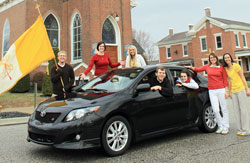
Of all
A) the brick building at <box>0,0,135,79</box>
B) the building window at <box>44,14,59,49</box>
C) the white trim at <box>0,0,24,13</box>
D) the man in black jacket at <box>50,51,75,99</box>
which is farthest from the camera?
the white trim at <box>0,0,24,13</box>

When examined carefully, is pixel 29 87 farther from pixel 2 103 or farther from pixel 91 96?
pixel 91 96

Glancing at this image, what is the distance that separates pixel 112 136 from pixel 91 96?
84 centimetres

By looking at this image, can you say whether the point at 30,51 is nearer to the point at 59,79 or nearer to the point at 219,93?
the point at 59,79

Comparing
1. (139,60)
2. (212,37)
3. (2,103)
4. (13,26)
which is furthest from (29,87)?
(212,37)

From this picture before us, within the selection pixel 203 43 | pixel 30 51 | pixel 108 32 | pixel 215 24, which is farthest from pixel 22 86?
pixel 215 24

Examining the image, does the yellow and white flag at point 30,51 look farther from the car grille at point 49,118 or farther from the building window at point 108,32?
the building window at point 108,32

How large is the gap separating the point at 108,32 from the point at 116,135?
17740 mm

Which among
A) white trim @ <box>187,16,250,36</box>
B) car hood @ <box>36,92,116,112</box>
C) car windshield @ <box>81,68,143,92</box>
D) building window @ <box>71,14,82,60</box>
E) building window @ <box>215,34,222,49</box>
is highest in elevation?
white trim @ <box>187,16,250,36</box>

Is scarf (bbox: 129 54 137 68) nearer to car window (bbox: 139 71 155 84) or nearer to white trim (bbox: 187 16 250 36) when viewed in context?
car window (bbox: 139 71 155 84)

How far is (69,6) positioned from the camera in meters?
21.2

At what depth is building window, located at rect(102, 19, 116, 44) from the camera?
2055cm

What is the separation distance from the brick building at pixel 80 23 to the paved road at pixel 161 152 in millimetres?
15099

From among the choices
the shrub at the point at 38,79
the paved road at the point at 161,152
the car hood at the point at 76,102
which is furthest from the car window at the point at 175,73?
the shrub at the point at 38,79

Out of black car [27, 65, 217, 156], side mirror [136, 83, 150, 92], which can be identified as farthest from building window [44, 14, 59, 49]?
side mirror [136, 83, 150, 92]
